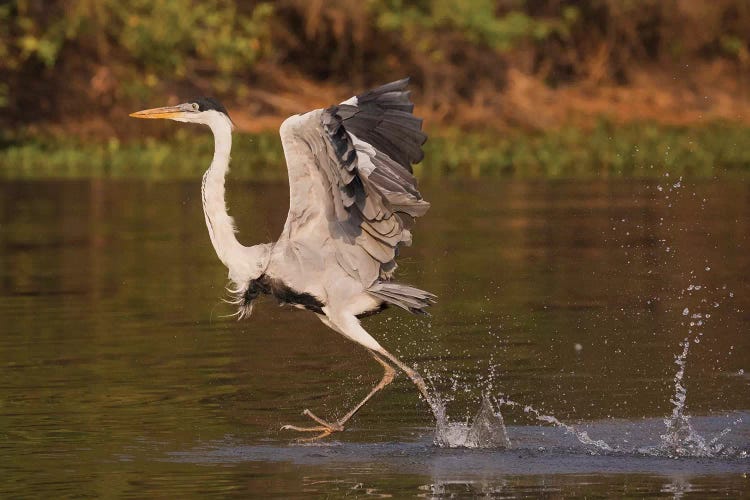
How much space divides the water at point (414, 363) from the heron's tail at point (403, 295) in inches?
21.4

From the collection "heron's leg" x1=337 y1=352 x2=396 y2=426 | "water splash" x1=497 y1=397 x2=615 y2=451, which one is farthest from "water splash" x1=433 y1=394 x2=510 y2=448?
"heron's leg" x1=337 y1=352 x2=396 y2=426

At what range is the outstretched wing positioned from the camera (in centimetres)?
833

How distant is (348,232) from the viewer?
29.0 ft

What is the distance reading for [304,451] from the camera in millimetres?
8125

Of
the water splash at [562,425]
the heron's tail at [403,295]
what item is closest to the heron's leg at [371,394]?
the heron's tail at [403,295]

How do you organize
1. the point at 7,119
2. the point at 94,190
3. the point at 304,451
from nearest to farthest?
1. the point at 304,451
2. the point at 94,190
3. the point at 7,119

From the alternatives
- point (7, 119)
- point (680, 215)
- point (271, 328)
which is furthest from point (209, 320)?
point (7, 119)

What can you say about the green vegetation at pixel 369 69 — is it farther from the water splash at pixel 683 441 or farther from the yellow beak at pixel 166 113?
the water splash at pixel 683 441

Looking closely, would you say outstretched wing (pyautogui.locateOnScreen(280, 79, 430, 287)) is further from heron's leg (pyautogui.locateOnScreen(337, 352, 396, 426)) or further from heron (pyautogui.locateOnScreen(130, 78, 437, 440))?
heron's leg (pyautogui.locateOnScreen(337, 352, 396, 426))

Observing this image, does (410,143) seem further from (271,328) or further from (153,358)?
(271,328)

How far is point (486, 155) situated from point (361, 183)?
16.6 m

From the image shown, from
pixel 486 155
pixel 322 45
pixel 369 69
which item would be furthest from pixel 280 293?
pixel 369 69

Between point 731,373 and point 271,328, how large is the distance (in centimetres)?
338

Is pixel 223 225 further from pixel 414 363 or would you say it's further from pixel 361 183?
pixel 414 363
